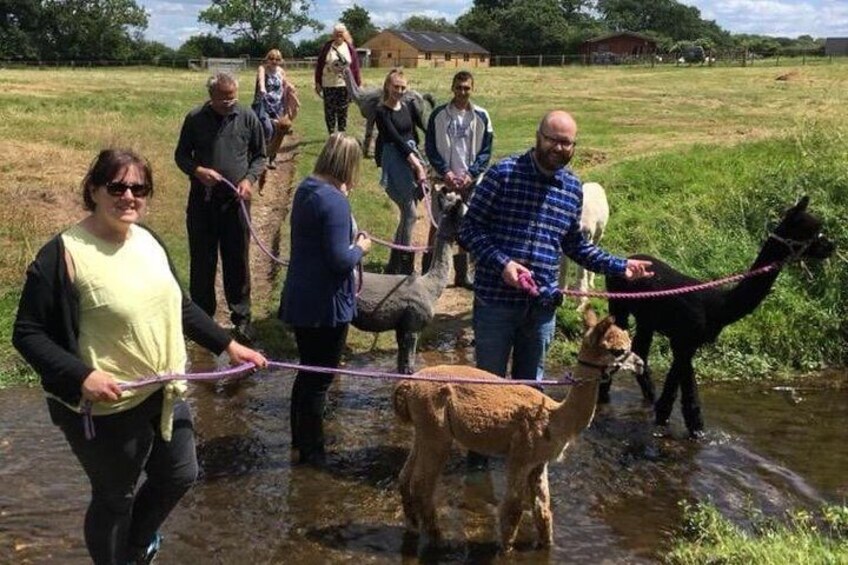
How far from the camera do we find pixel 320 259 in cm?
512

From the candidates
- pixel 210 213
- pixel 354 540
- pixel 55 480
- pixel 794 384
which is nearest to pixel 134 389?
A: pixel 354 540

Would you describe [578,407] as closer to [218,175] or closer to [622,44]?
[218,175]

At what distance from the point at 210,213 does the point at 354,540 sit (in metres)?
3.51

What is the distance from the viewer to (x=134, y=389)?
3418mm

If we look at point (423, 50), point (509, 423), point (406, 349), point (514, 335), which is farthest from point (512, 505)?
point (423, 50)

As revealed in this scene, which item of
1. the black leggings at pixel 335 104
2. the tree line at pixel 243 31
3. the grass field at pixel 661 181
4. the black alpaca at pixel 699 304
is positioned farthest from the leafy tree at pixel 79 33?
the black alpaca at pixel 699 304

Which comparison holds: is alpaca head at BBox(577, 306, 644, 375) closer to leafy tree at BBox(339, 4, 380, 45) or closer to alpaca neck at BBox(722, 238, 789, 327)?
alpaca neck at BBox(722, 238, 789, 327)

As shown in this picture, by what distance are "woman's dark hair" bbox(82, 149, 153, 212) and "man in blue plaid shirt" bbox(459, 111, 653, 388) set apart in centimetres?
203

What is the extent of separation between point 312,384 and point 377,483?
29.2 inches

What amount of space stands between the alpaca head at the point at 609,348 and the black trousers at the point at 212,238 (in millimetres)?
3829

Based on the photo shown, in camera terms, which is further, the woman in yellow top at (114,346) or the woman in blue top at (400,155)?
the woman in blue top at (400,155)

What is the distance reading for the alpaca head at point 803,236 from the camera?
6418mm

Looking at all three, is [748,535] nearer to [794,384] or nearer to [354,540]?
[354,540]

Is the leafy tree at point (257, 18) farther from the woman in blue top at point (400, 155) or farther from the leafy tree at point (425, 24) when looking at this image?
the woman in blue top at point (400, 155)
